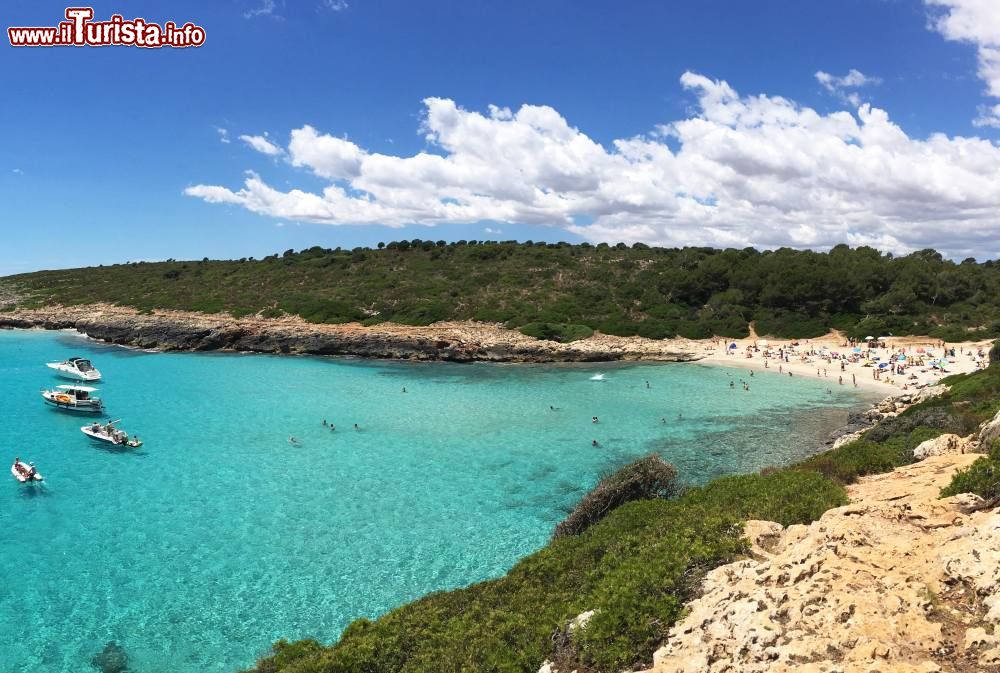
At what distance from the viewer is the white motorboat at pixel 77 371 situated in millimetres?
48688

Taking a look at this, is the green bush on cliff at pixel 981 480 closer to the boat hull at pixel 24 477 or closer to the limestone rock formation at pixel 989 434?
the limestone rock formation at pixel 989 434

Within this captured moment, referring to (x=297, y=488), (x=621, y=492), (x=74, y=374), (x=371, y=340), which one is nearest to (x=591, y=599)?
(x=621, y=492)

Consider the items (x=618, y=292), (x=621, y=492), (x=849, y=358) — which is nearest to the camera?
(x=621, y=492)

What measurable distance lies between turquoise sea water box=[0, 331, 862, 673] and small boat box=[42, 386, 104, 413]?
3.28 feet

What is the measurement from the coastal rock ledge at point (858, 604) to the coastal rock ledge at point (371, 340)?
2227 inches

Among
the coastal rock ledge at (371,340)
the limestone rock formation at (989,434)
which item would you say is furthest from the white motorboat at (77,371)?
the limestone rock formation at (989,434)

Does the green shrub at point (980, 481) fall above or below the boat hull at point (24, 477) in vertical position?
above

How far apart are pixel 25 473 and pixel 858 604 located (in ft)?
107

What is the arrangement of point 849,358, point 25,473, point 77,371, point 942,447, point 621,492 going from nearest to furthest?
1. point 942,447
2. point 621,492
3. point 25,473
4. point 77,371
5. point 849,358

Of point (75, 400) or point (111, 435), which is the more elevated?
point (75, 400)

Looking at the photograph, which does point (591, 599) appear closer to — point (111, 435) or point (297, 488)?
point (297, 488)

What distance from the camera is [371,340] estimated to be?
68.1m

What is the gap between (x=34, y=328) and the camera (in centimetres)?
9162

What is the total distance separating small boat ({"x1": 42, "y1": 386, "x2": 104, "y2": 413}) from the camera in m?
39.2
